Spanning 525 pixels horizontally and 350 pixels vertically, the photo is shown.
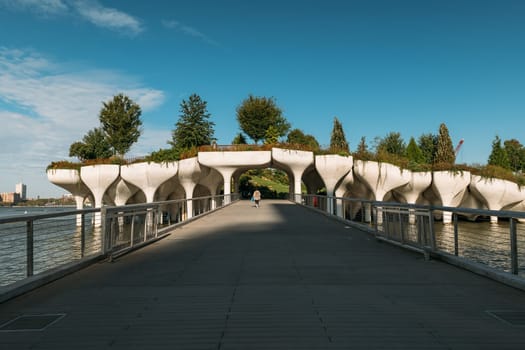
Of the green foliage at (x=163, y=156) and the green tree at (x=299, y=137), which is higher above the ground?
the green tree at (x=299, y=137)

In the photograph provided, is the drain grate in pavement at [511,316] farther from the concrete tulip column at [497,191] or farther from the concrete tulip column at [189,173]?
the concrete tulip column at [497,191]

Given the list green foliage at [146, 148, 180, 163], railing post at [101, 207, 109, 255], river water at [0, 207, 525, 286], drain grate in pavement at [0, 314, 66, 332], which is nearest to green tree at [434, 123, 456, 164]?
river water at [0, 207, 525, 286]

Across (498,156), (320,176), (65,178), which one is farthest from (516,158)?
A: (65,178)

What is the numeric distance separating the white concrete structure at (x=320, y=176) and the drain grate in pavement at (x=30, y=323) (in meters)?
36.0

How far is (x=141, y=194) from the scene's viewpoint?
53250mm

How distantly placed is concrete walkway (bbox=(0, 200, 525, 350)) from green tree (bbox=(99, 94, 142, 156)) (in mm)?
54512

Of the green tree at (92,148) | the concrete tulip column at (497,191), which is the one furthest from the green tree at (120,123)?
the concrete tulip column at (497,191)

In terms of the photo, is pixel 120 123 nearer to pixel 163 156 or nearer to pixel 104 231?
pixel 163 156

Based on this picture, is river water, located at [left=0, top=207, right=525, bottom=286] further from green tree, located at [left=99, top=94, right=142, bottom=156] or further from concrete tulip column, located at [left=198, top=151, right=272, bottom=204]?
green tree, located at [left=99, top=94, right=142, bottom=156]

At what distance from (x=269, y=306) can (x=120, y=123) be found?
58438 millimetres

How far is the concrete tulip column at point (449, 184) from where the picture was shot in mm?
41719

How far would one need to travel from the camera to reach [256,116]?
65875 mm

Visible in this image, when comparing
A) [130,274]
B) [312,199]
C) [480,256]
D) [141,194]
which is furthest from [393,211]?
[141,194]

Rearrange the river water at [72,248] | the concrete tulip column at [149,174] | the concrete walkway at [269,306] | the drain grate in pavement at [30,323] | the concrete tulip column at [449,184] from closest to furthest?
the concrete walkway at [269,306] < the drain grate in pavement at [30,323] < the river water at [72,248] < the concrete tulip column at [449,184] < the concrete tulip column at [149,174]
